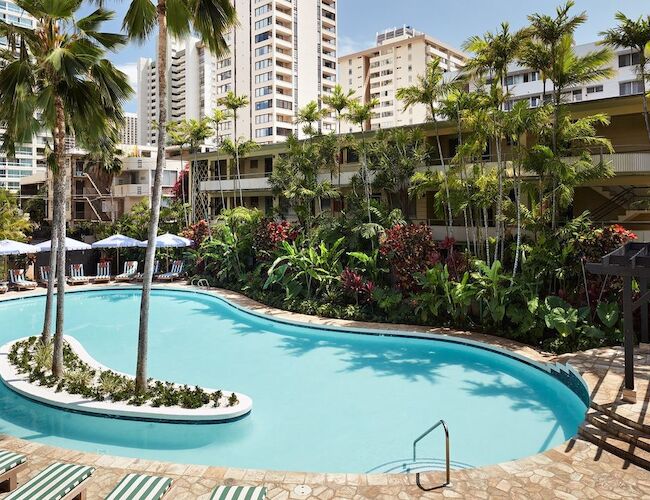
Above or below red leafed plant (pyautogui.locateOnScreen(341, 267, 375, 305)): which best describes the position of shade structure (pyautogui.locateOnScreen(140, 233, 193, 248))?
above

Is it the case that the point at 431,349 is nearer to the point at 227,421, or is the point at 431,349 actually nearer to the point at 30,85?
the point at 227,421

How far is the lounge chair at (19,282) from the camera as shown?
86.2ft

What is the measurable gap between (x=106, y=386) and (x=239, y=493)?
20.0 feet

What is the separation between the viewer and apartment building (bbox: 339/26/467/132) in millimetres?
82312

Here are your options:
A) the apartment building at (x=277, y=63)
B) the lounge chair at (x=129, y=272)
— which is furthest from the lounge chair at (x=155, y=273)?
the apartment building at (x=277, y=63)

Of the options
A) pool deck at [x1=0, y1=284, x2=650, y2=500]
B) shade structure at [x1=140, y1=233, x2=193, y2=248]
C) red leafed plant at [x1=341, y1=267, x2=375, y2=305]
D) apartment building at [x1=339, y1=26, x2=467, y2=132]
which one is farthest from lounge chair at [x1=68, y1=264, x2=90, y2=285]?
apartment building at [x1=339, y1=26, x2=467, y2=132]

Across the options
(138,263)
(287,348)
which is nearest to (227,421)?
(287,348)

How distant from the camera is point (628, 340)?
32.2ft

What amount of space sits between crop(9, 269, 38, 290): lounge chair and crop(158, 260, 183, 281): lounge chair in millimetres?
6680

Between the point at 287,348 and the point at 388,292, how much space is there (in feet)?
16.4

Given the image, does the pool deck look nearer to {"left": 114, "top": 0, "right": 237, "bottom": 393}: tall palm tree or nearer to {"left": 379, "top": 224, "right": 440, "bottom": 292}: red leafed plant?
{"left": 114, "top": 0, "right": 237, "bottom": 393}: tall palm tree

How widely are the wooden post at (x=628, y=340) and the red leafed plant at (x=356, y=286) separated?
10.5 meters

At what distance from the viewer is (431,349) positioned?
16.1 m

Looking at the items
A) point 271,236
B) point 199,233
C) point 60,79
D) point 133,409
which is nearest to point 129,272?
point 199,233
